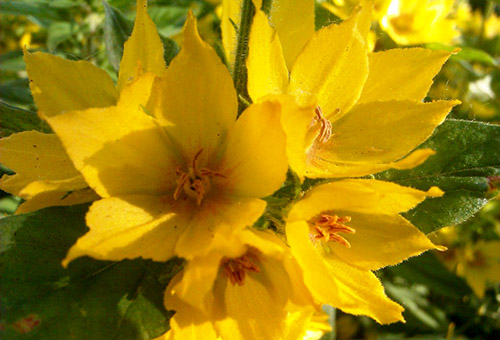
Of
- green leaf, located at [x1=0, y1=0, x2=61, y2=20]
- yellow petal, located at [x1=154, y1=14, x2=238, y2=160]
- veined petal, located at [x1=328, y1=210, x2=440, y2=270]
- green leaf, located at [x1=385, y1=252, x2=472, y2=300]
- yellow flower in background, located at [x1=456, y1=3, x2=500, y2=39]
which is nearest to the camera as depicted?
yellow petal, located at [x1=154, y1=14, x2=238, y2=160]

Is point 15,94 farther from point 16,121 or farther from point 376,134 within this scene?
point 376,134

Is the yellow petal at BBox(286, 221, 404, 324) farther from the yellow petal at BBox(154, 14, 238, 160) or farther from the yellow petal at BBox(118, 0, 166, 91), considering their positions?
the yellow petal at BBox(118, 0, 166, 91)

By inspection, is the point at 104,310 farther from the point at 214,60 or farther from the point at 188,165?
the point at 214,60

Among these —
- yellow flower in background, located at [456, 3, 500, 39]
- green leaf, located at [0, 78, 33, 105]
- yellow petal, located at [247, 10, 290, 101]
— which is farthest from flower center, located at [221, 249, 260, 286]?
yellow flower in background, located at [456, 3, 500, 39]

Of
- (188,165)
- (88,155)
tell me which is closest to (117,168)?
(88,155)

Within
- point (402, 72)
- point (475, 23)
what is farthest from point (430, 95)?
point (475, 23)
